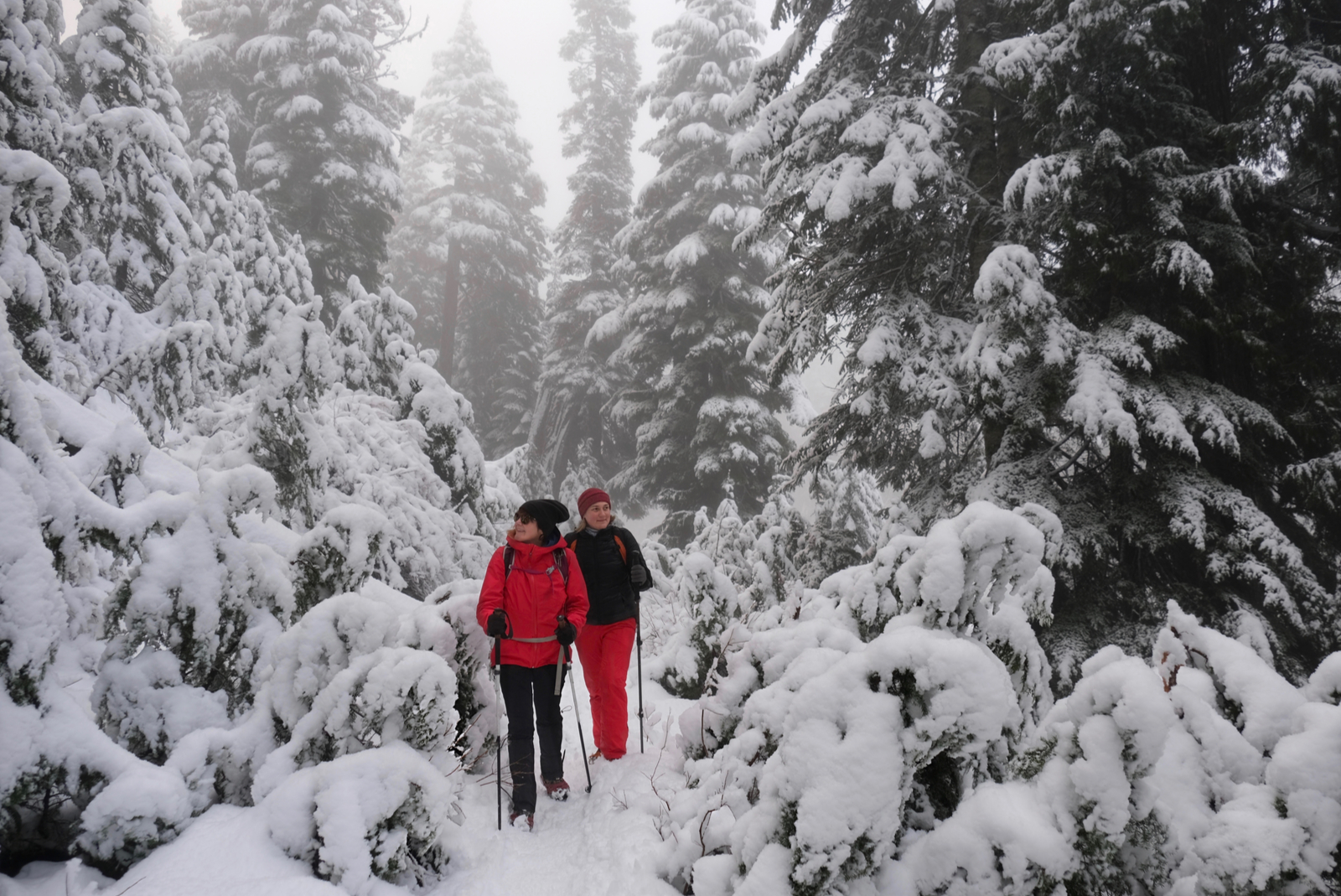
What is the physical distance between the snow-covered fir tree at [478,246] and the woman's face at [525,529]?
61.9 feet

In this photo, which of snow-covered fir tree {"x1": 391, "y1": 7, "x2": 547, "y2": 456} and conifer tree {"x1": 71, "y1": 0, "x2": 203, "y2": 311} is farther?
snow-covered fir tree {"x1": 391, "y1": 7, "x2": 547, "y2": 456}

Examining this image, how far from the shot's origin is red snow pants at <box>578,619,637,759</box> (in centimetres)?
405

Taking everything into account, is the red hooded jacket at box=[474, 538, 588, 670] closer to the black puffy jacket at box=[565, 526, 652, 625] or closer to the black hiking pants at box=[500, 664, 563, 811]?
the black hiking pants at box=[500, 664, 563, 811]

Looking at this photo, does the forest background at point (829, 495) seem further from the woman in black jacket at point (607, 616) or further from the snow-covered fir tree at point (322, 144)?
the snow-covered fir tree at point (322, 144)

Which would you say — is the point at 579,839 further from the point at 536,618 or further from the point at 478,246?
the point at 478,246

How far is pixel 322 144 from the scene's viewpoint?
1659cm

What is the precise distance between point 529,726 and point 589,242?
66.0 ft

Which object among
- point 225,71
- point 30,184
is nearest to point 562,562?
point 30,184

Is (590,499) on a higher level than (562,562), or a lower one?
higher

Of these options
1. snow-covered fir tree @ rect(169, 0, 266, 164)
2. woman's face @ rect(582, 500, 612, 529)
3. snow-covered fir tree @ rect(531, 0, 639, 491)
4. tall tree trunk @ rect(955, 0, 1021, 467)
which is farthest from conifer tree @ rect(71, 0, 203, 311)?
snow-covered fir tree @ rect(531, 0, 639, 491)

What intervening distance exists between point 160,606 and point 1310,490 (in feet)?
23.6

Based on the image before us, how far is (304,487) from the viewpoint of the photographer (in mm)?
4633

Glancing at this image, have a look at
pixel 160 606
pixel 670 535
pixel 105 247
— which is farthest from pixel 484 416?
pixel 160 606

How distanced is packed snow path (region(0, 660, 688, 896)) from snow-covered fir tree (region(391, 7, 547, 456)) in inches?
753
